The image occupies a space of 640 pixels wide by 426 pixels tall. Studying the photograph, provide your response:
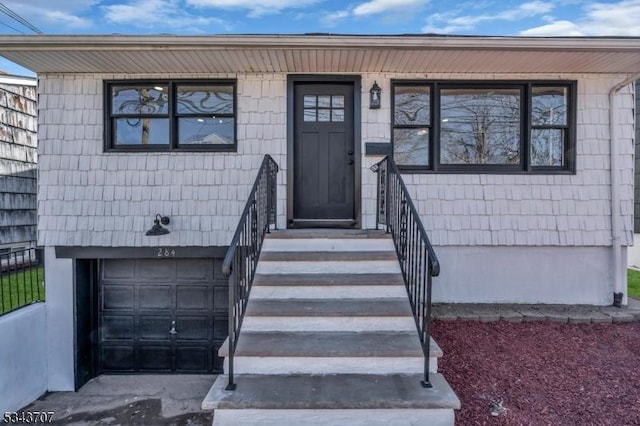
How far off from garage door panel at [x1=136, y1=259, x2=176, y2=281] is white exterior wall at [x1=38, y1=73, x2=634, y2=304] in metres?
0.54

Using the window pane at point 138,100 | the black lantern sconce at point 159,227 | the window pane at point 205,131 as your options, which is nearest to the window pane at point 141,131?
the window pane at point 138,100

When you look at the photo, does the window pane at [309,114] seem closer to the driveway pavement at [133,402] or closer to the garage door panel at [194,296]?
the garage door panel at [194,296]

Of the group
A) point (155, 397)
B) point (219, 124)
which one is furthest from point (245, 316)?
point (219, 124)

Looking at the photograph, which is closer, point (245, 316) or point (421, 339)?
point (421, 339)

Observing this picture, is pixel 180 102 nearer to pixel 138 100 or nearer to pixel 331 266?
pixel 138 100

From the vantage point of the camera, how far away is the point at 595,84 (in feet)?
15.6

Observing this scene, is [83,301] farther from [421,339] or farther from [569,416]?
[569,416]

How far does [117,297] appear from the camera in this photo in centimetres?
528

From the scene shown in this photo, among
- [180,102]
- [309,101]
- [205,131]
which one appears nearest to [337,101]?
[309,101]

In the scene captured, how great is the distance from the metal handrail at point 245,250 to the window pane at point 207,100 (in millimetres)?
1148

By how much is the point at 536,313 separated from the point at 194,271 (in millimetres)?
4568

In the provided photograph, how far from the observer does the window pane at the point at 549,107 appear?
4.85 metres

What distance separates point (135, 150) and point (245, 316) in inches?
119

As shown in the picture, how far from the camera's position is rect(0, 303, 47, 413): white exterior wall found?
13.5 feet
